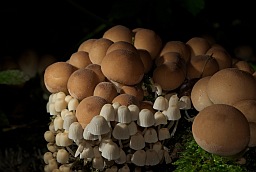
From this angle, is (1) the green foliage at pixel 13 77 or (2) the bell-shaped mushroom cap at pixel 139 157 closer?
(2) the bell-shaped mushroom cap at pixel 139 157

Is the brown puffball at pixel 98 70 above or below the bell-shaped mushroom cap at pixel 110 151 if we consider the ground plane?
above

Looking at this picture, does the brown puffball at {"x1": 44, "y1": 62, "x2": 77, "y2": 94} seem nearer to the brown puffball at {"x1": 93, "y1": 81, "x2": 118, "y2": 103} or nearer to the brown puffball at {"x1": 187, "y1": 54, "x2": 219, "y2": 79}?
the brown puffball at {"x1": 93, "y1": 81, "x2": 118, "y2": 103}

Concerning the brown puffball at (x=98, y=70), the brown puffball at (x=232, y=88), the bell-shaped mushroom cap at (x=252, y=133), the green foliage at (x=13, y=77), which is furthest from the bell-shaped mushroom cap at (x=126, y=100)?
the green foliage at (x=13, y=77)

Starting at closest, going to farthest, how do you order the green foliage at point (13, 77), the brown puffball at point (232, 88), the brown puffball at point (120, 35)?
the brown puffball at point (232, 88) → the brown puffball at point (120, 35) → the green foliage at point (13, 77)

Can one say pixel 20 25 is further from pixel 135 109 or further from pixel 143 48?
pixel 135 109

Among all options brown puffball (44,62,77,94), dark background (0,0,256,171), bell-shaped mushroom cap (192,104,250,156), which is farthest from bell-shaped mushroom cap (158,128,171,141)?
dark background (0,0,256,171)

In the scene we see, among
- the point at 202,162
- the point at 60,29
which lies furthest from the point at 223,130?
the point at 60,29

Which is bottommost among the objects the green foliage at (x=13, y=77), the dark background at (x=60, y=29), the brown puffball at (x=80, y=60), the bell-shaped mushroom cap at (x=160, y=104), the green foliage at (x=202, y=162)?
the dark background at (x=60, y=29)

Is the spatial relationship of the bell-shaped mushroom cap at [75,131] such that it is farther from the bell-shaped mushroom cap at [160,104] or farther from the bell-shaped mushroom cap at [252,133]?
the bell-shaped mushroom cap at [252,133]
